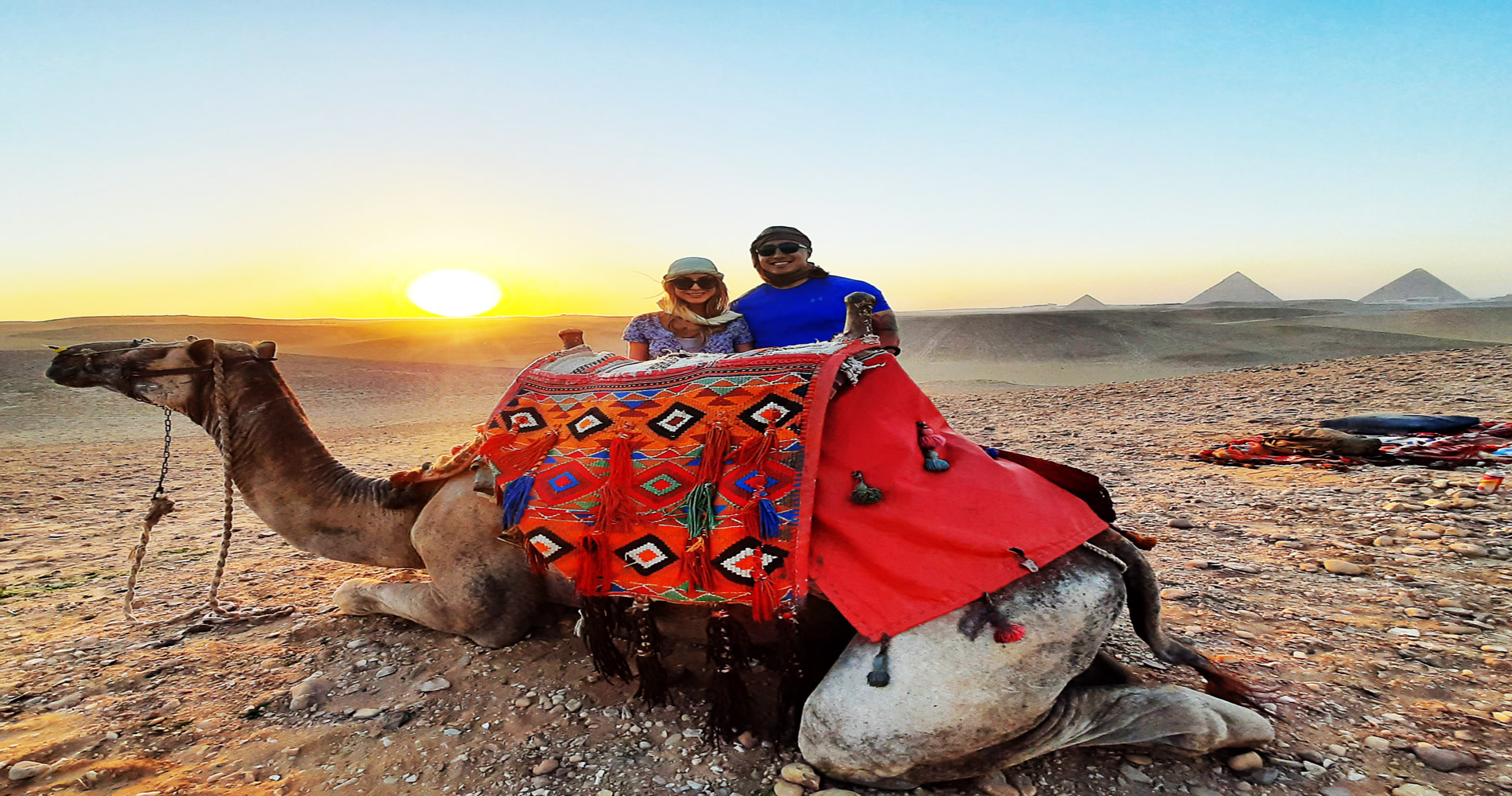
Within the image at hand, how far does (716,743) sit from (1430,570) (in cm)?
364

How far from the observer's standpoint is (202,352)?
3.33 metres

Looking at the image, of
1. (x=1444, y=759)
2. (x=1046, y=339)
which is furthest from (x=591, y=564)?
(x=1046, y=339)

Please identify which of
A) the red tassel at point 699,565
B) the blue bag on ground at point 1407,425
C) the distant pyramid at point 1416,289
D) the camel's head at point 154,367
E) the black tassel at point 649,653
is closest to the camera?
the red tassel at point 699,565

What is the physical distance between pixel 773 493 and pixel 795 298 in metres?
1.63

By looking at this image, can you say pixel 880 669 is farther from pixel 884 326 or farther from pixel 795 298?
pixel 795 298

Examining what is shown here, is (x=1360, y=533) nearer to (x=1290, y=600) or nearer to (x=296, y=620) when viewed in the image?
(x=1290, y=600)

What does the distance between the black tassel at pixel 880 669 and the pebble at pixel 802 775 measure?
0.43 metres

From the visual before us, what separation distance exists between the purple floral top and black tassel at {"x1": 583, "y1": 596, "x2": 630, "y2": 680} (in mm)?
1468

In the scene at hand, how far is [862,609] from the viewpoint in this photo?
2.20m

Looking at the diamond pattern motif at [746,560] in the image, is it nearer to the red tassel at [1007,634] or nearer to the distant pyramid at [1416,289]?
the red tassel at [1007,634]

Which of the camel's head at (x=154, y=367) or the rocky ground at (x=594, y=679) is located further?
the camel's head at (x=154, y=367)

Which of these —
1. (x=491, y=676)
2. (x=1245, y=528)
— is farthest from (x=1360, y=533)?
(x=491, y=676)

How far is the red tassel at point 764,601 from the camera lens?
2309mm

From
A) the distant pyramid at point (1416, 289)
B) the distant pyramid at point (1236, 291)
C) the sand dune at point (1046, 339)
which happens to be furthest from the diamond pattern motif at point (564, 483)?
the distant pyramid at point (1416, 289)
